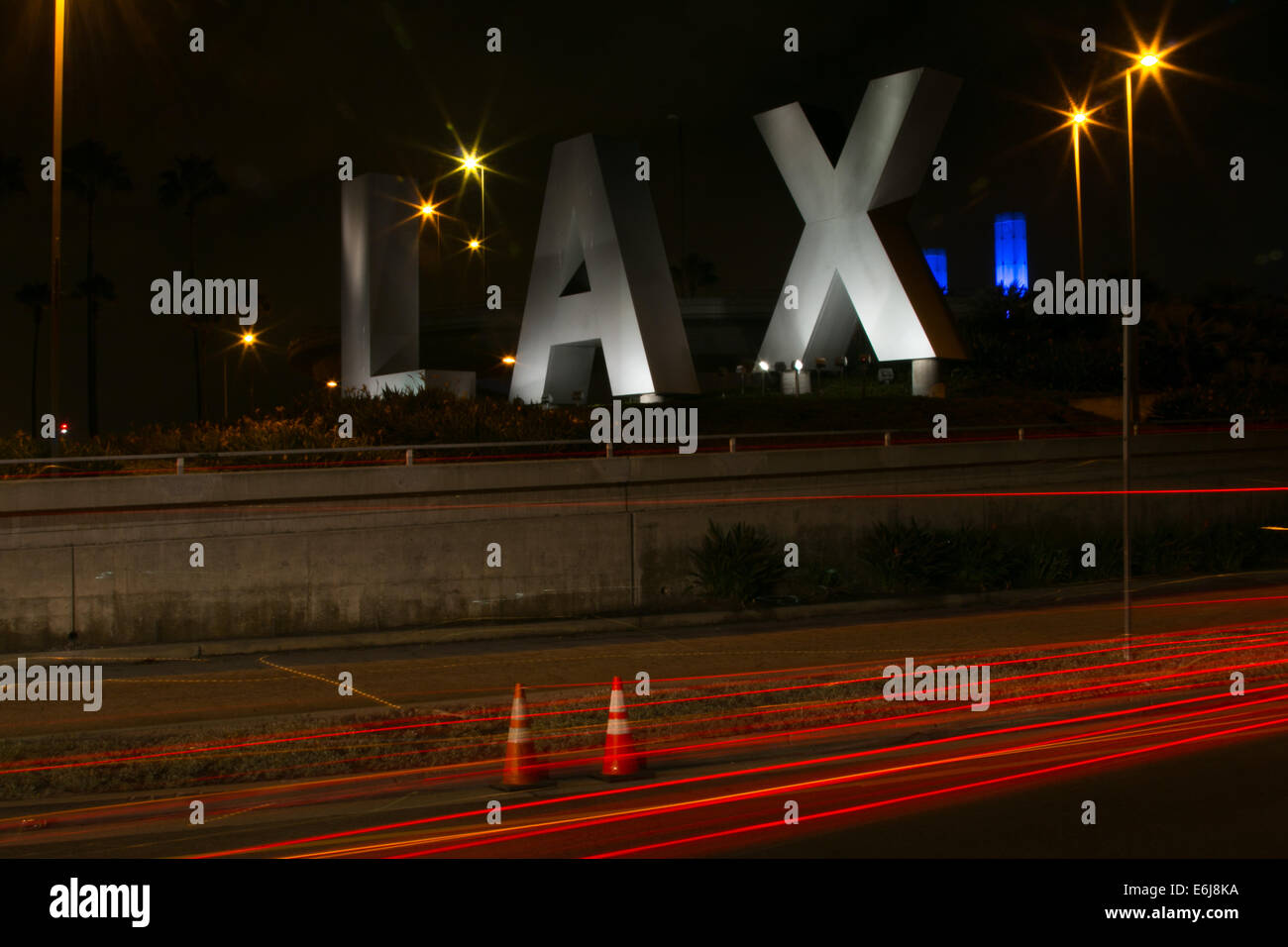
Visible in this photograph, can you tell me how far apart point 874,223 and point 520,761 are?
2560cm

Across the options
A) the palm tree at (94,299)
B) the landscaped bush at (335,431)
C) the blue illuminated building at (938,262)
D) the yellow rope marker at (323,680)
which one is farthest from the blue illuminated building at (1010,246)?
the yellow rope marker at (323,680)

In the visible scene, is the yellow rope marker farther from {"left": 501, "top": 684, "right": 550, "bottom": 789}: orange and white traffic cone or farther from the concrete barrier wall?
{"left": 501, "top": 684, "right": 550, "bottom": 789}: orange and white traffic cone

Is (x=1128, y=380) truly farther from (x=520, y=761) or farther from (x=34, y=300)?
(x=34, y=300)

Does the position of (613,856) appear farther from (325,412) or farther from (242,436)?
(325,412)

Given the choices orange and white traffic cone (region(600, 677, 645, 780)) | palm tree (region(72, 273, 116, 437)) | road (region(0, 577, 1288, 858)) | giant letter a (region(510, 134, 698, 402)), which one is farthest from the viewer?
palm tree (region(72, 273, 116, 437))

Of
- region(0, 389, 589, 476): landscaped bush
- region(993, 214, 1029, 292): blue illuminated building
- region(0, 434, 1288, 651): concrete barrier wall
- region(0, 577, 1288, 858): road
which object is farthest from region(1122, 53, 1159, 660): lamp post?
region(993, 214, 1029, 292): blue illuminated building

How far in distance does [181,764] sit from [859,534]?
13444 millimetres

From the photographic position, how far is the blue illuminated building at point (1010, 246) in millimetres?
119812

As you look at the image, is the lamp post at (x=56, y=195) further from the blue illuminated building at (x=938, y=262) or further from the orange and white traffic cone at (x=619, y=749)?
the blue illuminated building at (x=938, y=262)

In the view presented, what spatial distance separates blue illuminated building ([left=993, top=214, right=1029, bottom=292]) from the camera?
119812mm

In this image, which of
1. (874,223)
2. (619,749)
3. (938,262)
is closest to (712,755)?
(619,749)

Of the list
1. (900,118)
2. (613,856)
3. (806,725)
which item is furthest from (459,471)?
(900,118)

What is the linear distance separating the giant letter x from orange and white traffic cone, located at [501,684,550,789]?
964 inches

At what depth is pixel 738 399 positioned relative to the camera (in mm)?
32875
